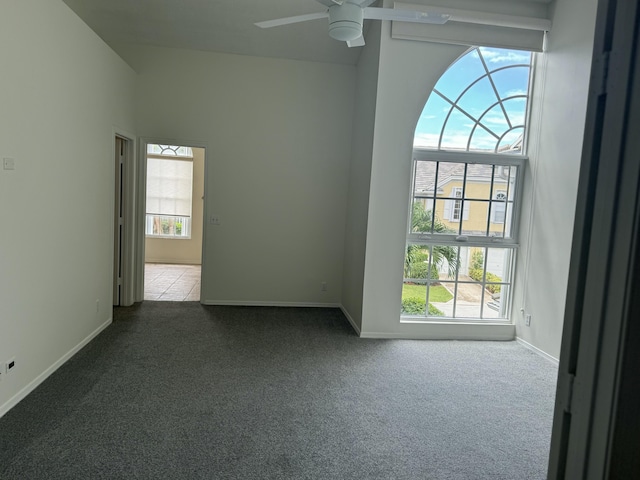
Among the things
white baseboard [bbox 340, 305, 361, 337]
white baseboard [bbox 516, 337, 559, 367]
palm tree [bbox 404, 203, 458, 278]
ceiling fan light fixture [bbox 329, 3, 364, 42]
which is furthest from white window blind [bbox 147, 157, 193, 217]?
white baseboard [bbox 516, 337, 559, 367]

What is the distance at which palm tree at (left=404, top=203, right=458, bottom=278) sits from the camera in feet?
15.1

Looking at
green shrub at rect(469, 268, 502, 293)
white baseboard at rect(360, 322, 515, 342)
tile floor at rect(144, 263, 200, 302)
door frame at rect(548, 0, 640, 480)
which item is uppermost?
door frame at rect(548, 0, 640, 480)

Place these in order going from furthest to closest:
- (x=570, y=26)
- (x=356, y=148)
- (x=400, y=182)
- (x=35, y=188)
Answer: (x=356, y=148) → (x=400, y=182) → (x=570, y=26) → (x=35, y=188)

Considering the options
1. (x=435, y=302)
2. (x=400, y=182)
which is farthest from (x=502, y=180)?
(x=435, y=302)

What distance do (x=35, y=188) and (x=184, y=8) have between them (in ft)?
9.12

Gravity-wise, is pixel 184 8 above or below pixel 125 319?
above

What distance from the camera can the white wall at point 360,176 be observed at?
4492 millimetres

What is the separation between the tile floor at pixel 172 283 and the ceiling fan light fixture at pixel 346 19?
13.7 feet

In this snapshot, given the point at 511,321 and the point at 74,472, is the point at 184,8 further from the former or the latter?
the point at 511,321

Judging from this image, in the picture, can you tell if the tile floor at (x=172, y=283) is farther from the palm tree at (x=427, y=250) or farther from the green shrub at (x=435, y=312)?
the green shrub at (x=435, y=312)

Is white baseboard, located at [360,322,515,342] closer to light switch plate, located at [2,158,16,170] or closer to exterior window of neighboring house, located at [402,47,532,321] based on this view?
exterior window of neighboring house, located at [402,47,532,321]

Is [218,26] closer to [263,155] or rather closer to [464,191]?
[263,155]

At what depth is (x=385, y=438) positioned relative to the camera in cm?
257

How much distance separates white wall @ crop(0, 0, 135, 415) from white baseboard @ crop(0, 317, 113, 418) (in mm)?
12
